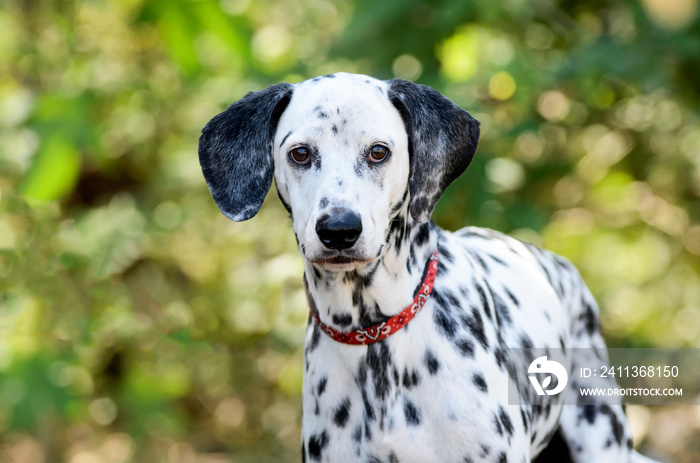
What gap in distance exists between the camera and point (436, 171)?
8.50 feet

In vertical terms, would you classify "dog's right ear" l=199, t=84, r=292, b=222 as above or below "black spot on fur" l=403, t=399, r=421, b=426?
above

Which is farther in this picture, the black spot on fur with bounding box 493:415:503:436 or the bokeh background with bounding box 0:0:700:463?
the bokeh background with bounding box 0:0:700:463

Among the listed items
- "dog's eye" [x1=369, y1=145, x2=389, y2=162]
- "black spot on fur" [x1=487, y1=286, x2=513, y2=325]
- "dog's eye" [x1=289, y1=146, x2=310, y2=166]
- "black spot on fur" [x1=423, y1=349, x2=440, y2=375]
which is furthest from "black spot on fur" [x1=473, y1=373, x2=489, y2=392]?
"dog's eye" [x1=289, y1=146, x2=310, y2=166]

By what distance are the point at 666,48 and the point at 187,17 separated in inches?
131

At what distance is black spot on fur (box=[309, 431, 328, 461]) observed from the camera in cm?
257

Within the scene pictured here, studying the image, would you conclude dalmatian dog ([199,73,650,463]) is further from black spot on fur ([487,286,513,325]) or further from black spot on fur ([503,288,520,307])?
black spot on fur ([503,288,520,307])

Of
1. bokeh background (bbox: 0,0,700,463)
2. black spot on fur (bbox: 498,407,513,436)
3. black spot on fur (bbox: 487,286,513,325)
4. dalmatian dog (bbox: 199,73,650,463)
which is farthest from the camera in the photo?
bokeh background (bbox: 0,0,700,463)

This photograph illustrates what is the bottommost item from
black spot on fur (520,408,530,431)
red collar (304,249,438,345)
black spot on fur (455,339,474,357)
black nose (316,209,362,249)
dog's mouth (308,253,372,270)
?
black spot on fur (520,408,530,431)

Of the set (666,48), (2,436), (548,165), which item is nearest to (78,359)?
(2,436)

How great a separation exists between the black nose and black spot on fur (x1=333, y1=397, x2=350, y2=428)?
603 millimetres

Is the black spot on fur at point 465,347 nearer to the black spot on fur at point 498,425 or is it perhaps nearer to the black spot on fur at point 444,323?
the black spot on fur at point 444,323

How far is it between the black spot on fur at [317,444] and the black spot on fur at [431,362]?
425 millimetres

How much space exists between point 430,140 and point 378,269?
19.0 inches

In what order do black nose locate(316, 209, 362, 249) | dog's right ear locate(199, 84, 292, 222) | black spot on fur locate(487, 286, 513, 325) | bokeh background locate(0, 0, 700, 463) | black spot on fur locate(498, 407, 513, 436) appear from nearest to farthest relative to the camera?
1. black nose locate(316, 209, 362, 249)
2. black spot on fur locate(498, 407, 513, 436)
3. dog's right ear locate(199, 84, 292, 222)
4. black spot on fur locate(487, 286, 513, 325)
5. bokeh background locate(0, 0, 700, 463)
